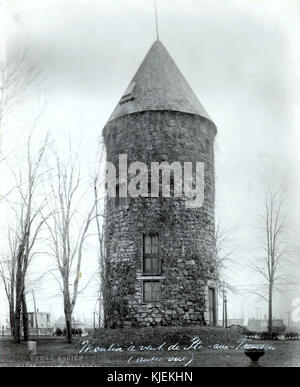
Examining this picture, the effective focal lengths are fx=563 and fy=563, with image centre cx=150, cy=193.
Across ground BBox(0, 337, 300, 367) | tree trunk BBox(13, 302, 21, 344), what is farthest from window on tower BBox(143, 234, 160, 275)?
tree trunk BBox(13, 302, 21, 344)

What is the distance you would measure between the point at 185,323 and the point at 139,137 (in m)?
Result: 8.15

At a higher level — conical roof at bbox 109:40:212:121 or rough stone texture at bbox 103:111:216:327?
conical roof at bbox 109:40:212:121

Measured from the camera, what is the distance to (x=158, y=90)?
2538cm

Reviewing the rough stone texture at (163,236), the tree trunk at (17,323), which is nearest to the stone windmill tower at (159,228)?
the rough stone texture at (163,236)

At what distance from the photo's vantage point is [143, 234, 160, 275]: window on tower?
2373cm

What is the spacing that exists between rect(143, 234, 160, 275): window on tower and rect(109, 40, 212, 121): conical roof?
563cm

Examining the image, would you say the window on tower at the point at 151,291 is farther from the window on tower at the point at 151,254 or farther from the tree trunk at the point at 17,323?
the tree trunk at the point at 17,323

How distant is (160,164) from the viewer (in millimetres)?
24062

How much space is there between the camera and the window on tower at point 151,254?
77.9 ft

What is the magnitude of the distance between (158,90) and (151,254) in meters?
7.39

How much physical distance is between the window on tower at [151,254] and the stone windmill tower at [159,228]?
0.14ft

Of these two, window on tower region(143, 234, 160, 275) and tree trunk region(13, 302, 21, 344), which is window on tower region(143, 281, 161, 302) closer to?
Result: window on tower region(143, 234, 160, 275)

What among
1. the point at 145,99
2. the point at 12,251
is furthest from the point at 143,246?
the point at 12,251
